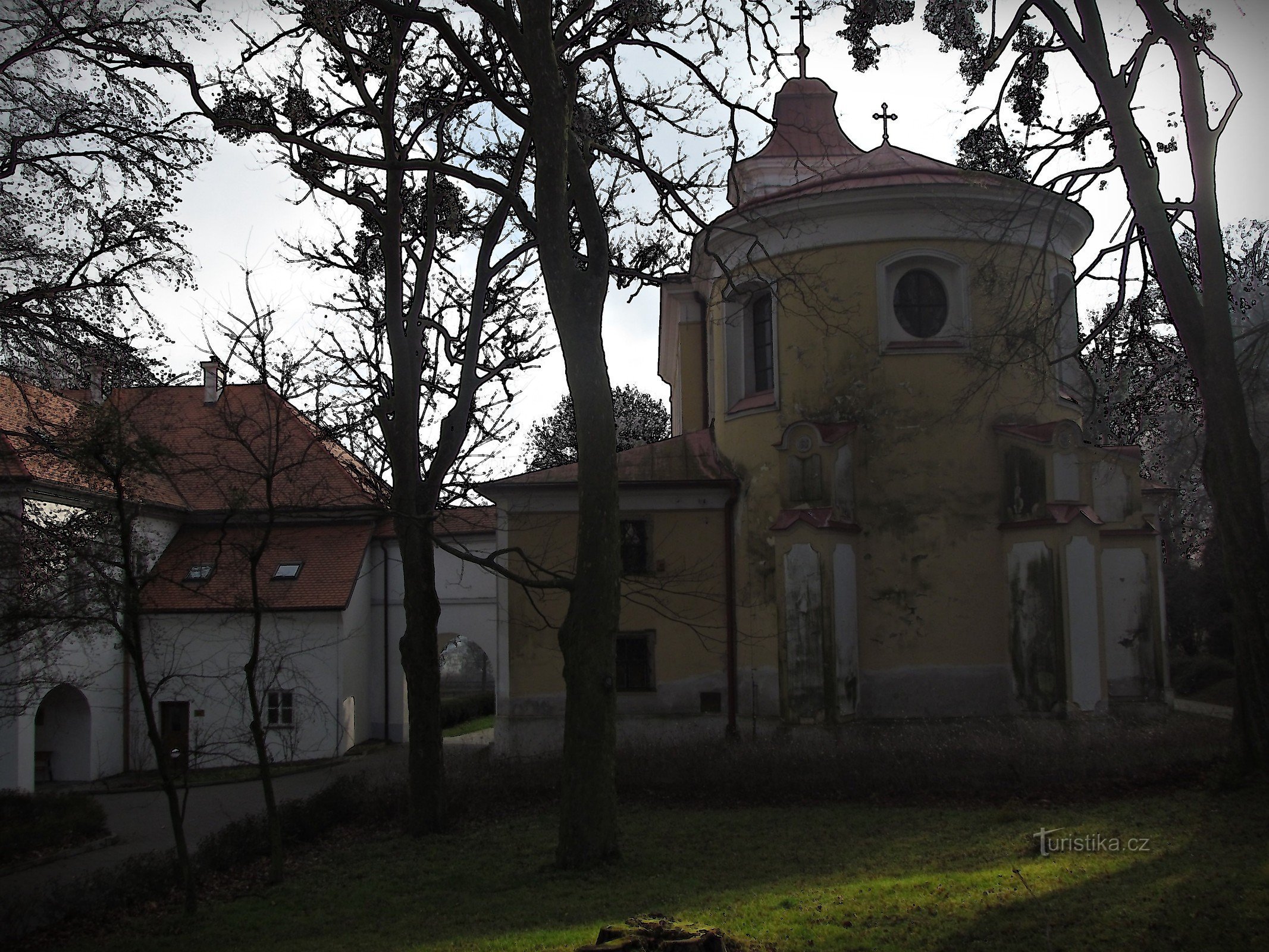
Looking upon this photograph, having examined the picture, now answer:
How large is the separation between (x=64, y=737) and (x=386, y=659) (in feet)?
25.1

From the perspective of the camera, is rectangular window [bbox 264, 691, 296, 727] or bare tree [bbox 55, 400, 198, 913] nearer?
bare tree [bbox 55, 400, 198, 913]

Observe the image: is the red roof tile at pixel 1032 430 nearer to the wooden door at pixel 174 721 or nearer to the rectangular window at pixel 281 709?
the rectangular window at pixel 281 709

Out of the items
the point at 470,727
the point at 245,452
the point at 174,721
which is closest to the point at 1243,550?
the point at 174,721

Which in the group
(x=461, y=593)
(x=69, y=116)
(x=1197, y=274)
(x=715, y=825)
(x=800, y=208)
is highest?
(x=800, y=208)

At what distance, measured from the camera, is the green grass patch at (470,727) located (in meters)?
32.1

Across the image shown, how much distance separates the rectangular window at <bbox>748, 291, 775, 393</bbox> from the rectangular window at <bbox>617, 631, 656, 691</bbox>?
16.7 ft

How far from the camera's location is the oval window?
1862 centimetres

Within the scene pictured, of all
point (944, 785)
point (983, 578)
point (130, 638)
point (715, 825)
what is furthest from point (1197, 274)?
point (130, 638)

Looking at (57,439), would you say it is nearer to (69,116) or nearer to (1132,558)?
(69,116)

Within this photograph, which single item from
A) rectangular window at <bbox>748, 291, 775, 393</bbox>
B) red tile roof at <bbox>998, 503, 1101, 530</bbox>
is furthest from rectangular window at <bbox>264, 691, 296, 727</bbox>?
red tile roof at <bbox>998, 503, 1101, 530</bbox>

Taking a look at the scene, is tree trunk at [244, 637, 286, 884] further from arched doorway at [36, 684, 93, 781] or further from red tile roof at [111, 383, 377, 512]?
arched doorway at [36, 684, 93, 781]

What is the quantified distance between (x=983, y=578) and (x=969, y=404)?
2940mm

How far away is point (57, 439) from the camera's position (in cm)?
1100

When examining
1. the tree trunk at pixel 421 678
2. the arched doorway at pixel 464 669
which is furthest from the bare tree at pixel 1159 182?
the arched doorway at pixel 464 669
